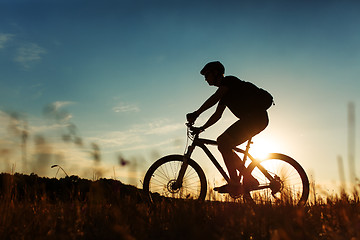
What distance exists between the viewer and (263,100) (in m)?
6.15

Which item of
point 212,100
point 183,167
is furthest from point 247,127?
point 183,167

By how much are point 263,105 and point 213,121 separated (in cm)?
88

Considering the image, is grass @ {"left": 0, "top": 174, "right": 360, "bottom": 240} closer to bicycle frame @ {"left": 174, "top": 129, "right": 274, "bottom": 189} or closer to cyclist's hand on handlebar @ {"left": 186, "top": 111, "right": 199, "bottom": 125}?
bicycle frame @ {"left": 174, "top": 129, "right": 274, "bottom": 189}

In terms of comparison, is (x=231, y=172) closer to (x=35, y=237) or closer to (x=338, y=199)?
(x=338, y=199)

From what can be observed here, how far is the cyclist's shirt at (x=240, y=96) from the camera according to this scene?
610 centimetres

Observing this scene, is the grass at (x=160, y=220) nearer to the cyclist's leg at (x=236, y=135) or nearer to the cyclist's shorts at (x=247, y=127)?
the cyclist's leg at (x=236, y=135)

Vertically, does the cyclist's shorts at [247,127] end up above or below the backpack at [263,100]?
below

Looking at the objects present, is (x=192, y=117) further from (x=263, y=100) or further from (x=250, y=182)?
(x=250, y=182)

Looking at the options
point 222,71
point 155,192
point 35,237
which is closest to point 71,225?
point 35,237

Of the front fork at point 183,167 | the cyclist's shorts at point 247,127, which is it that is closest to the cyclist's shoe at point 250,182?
the cyclist's shorts at point 247,127

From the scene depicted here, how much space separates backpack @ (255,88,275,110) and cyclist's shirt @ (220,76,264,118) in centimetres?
6

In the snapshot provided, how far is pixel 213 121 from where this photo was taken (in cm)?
639

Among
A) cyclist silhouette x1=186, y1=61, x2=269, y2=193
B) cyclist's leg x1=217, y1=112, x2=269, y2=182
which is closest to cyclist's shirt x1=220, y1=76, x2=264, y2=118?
cyclist silhouette x1=186, y1=61, x2=269, y2=193

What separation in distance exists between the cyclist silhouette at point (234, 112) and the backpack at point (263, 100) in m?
0.04
